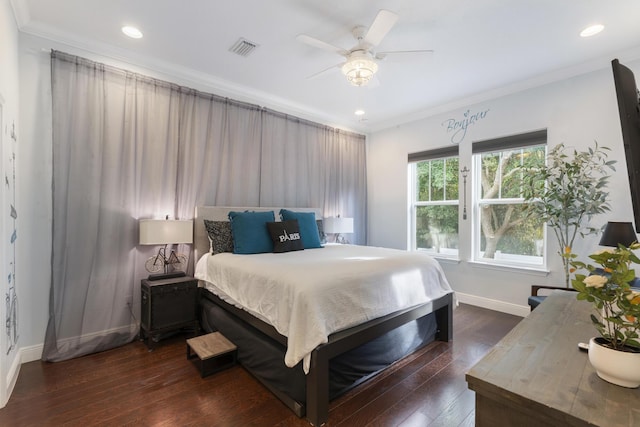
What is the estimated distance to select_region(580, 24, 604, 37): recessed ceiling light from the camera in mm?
2510

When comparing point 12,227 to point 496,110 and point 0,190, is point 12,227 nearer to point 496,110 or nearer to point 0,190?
point 0,190

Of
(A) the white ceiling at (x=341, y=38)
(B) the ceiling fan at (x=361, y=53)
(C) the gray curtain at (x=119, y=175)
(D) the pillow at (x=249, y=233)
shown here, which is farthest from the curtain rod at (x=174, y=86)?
(B) the ceiling fan at (x=361, y=53)

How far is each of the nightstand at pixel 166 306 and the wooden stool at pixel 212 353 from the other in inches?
16.2

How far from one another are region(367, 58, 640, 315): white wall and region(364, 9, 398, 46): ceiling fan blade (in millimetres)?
2345

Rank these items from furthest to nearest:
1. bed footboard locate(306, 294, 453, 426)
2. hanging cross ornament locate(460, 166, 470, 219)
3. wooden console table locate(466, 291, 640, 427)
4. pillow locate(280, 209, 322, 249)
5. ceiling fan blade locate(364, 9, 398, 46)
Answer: hanging cross ornament locate(460, 166, 470, 219), pillow locate(280, 209, 322, 249), ceiling fan blade locate(364, 9, 398, 46), bed footboard locate(306, 294, 453, 426), wooden console table locate(466, 291, 640, 427)

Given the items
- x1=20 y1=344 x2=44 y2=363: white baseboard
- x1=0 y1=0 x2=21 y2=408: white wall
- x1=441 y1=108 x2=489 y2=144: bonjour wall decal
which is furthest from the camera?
x1=441 y1=108 x2=489 y2=144: bonjour wall decal

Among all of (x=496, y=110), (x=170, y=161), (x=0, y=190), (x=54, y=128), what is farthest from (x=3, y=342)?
(x=496, y=110)

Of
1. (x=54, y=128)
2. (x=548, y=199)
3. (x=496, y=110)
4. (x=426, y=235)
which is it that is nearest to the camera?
(x=54, y=128)

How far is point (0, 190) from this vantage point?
6.17 feet

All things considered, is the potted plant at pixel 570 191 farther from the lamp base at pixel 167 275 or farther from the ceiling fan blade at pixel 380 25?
the lamp base at pixel 167 275

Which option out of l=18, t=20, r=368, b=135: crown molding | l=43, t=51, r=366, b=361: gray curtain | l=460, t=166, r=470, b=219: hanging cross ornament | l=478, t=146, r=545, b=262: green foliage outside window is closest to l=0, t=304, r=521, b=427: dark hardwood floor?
l=43, t=51, r=366, b=361: gray curtain

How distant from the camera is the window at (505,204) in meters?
3.57

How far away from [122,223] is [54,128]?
97 cm

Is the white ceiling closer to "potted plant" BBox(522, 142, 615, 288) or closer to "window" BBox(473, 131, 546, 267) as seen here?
"window" BBox(473, 131, 546, 267)
